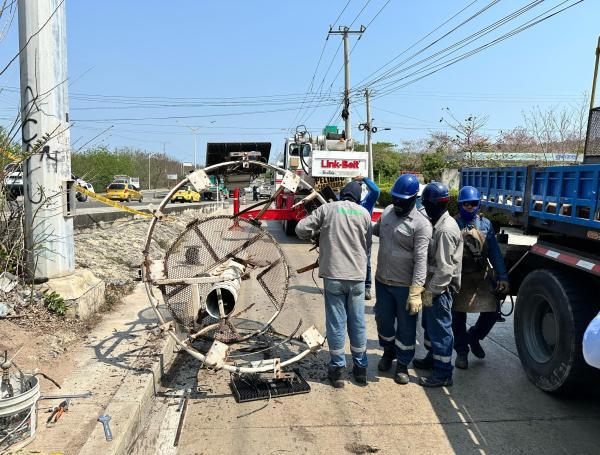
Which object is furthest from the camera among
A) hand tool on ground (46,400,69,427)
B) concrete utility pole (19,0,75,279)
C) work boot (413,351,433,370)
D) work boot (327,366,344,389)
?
concrete utility pole (19,0,75,279)

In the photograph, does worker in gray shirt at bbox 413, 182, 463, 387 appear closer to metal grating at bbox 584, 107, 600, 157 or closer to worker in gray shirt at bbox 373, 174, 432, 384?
worker in gray shirt at bbox 373, 174, 432, 384

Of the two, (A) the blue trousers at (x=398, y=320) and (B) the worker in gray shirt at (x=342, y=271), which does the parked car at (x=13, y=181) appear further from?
(A) the blue trousers at (x=398, y=320)

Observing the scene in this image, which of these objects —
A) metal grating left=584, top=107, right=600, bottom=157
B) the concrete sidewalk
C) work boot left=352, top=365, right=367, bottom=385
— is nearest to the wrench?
the concrete sidewalk

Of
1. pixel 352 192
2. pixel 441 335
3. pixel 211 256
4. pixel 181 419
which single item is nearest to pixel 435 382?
pixel 441 335

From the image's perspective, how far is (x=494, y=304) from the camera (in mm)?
4754

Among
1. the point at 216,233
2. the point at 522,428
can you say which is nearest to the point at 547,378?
the point at 522,428

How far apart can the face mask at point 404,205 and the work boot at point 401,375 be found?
139 centimetres

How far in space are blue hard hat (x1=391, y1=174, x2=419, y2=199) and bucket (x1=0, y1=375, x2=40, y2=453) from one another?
3.12m

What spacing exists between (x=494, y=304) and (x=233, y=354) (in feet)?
8.62

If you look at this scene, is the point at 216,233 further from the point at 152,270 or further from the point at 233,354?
the point at 233,354

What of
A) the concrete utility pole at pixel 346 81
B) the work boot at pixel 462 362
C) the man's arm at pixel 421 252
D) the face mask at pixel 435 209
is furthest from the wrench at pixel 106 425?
the concrete utility pole at pixel 346 81

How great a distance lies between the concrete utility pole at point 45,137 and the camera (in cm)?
517

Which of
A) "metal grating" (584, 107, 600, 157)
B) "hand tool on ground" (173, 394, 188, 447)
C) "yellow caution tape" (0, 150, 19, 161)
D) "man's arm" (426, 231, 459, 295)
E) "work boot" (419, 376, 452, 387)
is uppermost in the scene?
"metal grating" (584, 107, 600, 157)

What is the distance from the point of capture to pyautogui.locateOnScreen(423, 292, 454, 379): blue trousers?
4336mm
